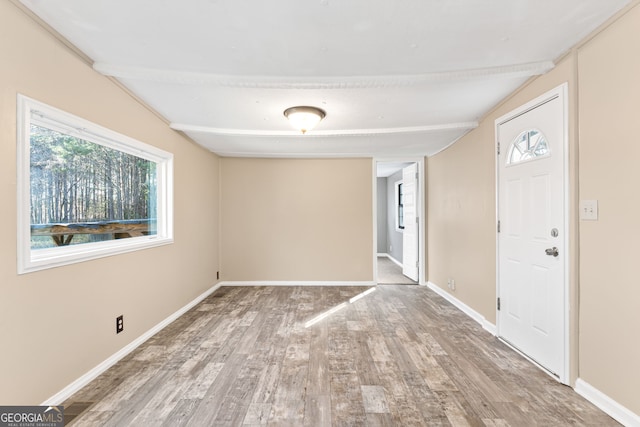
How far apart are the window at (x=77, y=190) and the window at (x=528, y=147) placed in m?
3.58

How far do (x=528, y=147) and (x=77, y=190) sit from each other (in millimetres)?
3753

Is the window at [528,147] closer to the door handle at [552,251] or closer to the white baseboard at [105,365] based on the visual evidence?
the door handle at [552,251]

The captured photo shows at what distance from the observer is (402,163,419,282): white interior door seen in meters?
4.82

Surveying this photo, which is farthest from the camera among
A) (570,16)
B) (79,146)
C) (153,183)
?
(153,183)

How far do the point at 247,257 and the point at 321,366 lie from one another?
2895 millimetres

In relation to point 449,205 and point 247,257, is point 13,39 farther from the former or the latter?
point 449,205

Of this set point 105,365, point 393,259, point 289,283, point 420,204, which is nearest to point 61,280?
point 105,365

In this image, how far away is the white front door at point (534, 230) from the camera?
2.01 metres

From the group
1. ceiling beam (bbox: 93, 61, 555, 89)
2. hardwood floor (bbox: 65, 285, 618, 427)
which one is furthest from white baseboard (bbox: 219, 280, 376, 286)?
ceiling beam (bbox: 93, 61, 555, 89)

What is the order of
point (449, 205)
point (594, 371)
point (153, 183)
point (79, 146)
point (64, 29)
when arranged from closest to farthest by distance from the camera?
1. point (64, 29)
2. point (594, 371)
3. point (79, 146)
4. point (153, 183)
5. point (449, 205)

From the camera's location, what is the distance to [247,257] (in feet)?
15.6

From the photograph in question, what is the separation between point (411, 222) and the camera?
16.4ft

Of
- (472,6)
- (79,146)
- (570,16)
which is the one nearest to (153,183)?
(79,146)

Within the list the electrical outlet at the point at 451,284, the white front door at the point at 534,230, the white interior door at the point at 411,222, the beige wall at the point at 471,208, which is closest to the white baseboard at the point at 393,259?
the white interior door at the point at 411,222
